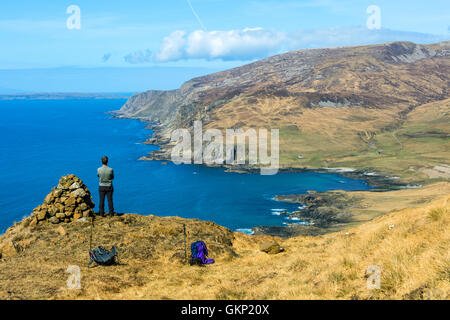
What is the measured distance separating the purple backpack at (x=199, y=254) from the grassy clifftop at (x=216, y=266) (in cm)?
57

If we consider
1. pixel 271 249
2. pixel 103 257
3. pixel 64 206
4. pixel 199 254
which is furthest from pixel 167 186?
pixel 103 257

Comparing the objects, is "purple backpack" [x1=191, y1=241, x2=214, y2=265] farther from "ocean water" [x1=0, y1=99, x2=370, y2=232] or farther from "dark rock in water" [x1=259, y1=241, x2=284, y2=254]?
"ocean water" [x1=0, y1=99, x2=370, y2=232]

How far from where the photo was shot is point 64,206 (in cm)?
2025

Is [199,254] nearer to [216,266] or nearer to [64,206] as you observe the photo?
[216,266]

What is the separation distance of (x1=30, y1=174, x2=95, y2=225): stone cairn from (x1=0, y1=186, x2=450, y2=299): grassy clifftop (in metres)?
0.65

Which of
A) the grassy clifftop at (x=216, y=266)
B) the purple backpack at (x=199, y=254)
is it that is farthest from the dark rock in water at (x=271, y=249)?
the purple backpack at (x=199, y=254)

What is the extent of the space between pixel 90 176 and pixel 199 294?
461ft

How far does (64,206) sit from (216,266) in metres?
9.92

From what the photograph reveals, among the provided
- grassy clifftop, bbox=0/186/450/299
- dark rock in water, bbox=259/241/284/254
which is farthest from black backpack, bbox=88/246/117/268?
dark rock in water, bbox=259/241/284/254

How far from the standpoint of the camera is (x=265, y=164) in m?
171

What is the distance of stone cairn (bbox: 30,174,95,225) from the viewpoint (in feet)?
65.5

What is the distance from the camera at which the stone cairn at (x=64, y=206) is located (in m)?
20.0

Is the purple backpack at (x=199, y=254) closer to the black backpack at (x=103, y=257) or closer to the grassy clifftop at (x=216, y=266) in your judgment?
the grassy clifftop at (x=216, y=266)
